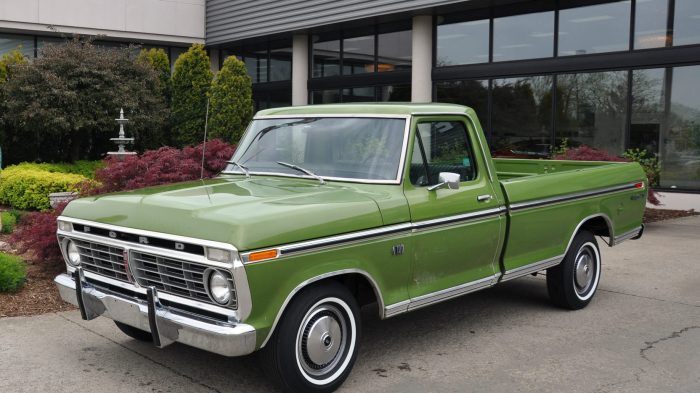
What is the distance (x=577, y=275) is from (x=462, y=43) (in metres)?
10.7

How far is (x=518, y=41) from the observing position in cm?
1509

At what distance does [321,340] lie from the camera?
4.23 metres

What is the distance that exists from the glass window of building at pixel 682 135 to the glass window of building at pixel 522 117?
237 centimetres

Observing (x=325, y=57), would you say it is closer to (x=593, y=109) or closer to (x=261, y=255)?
(x=593, y=109)

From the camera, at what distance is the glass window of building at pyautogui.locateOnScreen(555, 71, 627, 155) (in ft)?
45.2

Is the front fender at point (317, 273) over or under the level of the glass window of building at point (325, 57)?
under

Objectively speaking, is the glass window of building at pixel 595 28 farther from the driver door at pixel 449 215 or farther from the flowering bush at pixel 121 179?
the driver door at pixel 449 215

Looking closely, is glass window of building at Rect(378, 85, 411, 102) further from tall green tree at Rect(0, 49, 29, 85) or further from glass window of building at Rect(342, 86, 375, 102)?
tall green tree at Rect(0, 49, 29, 85)

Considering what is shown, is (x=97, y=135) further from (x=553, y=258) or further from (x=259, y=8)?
(x=553, y=258)

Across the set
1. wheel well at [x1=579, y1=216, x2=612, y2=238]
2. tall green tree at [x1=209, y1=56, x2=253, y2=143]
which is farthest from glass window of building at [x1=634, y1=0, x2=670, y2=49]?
tall green tree at [x1=209, y1=56, x2=253, y2=143]

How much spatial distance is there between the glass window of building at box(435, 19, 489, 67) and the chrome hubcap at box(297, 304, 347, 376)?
12414 mm

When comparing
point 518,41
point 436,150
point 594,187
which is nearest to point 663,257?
point 594,187

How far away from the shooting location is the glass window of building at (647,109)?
13.3m

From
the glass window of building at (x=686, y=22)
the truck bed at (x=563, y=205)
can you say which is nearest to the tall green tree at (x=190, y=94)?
the glass window of building at (x=686, y=22)
